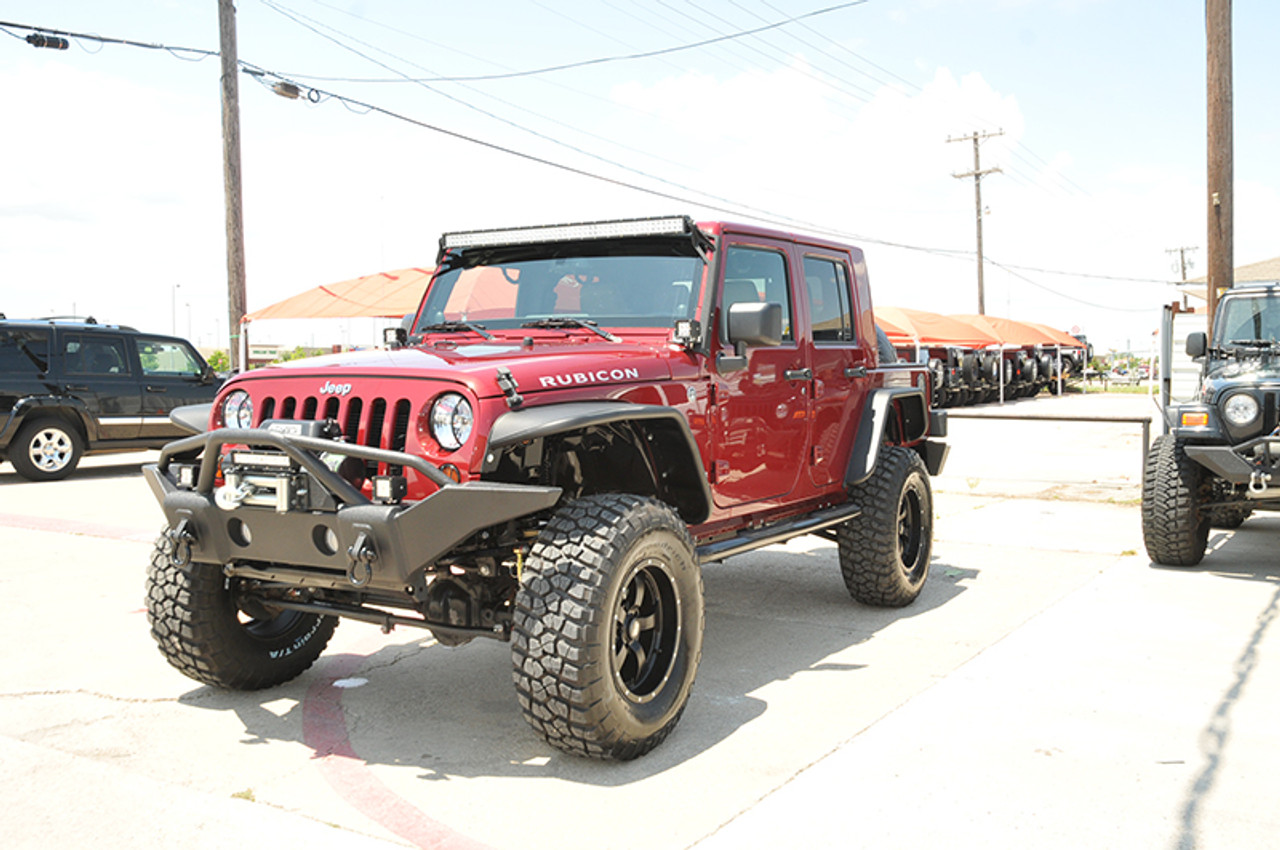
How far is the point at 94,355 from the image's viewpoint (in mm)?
13898

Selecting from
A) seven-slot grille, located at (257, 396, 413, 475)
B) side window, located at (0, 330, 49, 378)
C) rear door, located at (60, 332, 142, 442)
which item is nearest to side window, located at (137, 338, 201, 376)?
rear door, located at (60, 332, 142, 442)

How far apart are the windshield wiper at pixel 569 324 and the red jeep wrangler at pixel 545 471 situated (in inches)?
0.6

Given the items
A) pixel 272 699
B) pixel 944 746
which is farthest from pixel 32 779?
pixel 944 746

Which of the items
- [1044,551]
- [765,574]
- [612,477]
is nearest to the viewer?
[612,477]

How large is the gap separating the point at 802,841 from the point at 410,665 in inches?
104

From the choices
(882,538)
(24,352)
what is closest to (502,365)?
(882,538)

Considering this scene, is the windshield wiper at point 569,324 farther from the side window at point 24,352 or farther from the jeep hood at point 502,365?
the side window at point 24,352

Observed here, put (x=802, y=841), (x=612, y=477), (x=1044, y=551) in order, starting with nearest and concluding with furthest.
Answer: (x=802, y=841) < (x=612, y=477) < (x=1044, y=551)

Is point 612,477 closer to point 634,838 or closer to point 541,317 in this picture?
point 541,317

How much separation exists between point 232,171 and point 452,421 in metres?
15.6

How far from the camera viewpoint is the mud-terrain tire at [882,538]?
605cm

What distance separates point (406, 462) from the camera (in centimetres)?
350

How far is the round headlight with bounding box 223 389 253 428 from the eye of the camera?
4234 millimetres

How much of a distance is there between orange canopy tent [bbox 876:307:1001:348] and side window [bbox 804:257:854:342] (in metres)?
19.7
